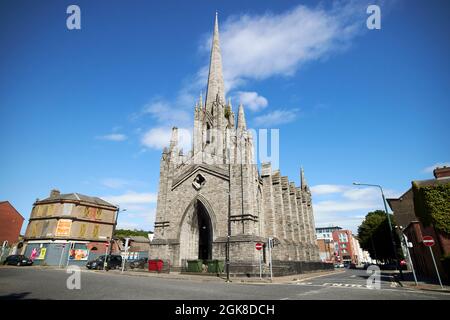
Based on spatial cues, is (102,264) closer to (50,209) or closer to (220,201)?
(50,209)

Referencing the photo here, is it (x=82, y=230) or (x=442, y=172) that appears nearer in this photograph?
(x=442, y=172)

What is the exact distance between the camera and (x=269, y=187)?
2850 centimetres

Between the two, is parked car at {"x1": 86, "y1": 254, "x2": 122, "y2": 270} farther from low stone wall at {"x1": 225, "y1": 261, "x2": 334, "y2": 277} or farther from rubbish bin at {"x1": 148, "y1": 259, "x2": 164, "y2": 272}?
low stone wall at {"x1": 225, "y1": 261, "x2": 334, "y2": 277}

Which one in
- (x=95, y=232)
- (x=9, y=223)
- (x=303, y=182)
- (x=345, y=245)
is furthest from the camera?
(x=345, y=245)

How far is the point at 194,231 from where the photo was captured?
25953 millimetres

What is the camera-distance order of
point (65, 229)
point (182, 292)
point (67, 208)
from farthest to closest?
1. point (67, 208)
2. point (65, 229)
3. point (182, 292)

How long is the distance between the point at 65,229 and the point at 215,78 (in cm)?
3061

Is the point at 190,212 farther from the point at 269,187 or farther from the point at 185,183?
the point at 269,187

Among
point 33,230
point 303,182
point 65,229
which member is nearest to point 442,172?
point 303,182

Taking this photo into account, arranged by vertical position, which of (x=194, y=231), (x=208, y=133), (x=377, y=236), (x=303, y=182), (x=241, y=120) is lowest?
(x=194, y=231)
